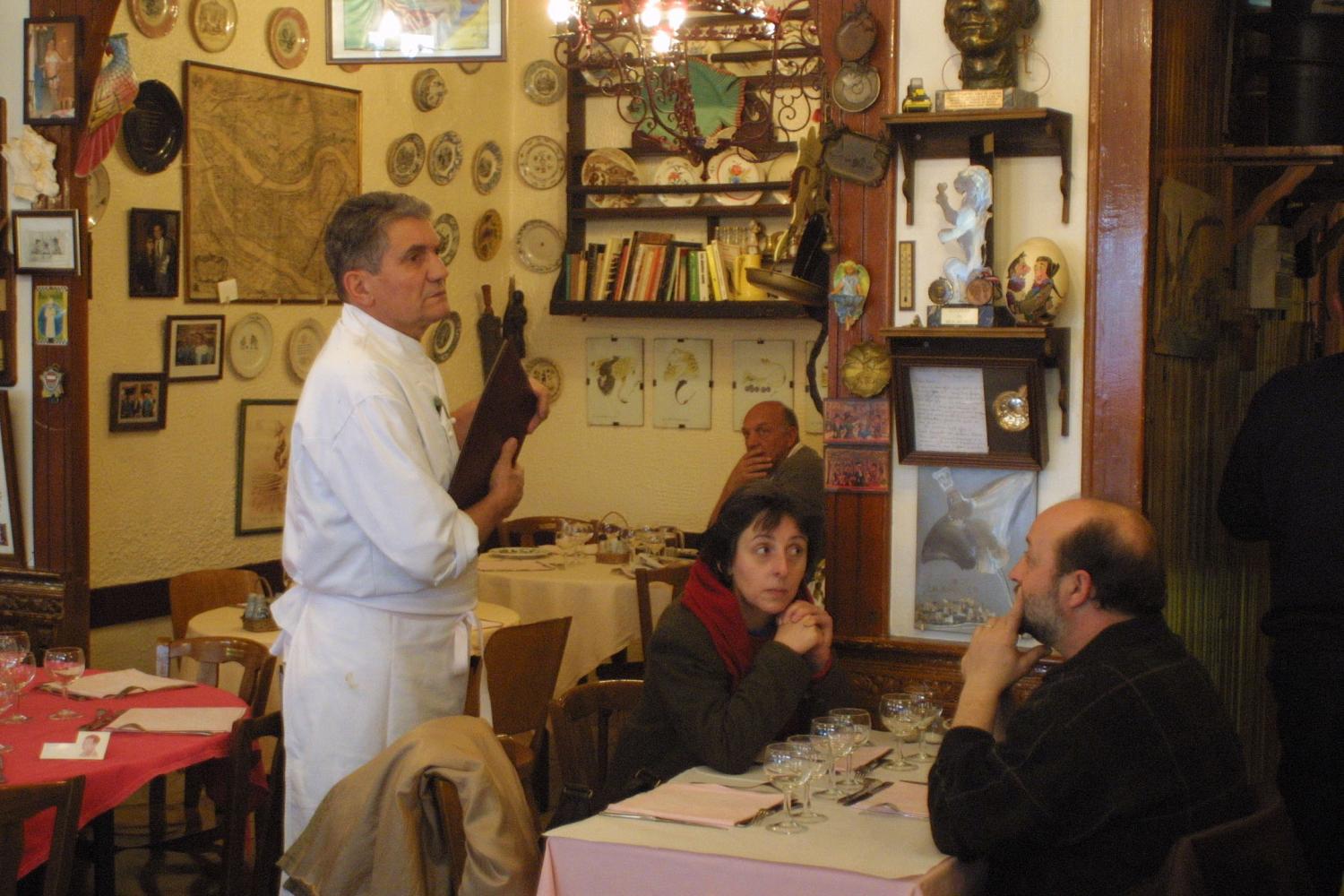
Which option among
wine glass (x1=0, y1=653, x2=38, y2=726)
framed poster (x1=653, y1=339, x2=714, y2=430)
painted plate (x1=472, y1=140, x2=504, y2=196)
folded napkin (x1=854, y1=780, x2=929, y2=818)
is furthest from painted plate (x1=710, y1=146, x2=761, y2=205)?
folded napkin (x1=854, y1=780, x2=929, y2=818)

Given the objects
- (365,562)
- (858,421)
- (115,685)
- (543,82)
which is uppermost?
(543,82)

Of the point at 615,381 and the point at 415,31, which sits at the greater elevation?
the point at 415,31

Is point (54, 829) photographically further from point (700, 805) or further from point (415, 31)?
point (415, 31)

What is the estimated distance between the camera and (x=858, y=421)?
3.87 meters

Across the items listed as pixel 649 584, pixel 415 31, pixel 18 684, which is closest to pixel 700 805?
pixel 18 684

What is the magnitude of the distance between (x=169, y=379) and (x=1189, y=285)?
4087 mm

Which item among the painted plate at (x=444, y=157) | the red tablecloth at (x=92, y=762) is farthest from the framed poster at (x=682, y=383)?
the red tablecloth at (x=92, y=762)

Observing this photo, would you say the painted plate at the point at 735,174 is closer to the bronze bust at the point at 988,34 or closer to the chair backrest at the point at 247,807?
the bronze bust at the point at 988,34

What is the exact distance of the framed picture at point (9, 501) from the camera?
5285mm

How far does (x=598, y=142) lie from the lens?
327 inches

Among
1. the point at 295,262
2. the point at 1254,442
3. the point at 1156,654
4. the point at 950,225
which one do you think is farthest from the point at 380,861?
the point at 295,262

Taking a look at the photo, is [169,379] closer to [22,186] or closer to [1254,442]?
[22,186]

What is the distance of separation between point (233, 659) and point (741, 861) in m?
2.46

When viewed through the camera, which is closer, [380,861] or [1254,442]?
[380,861]
